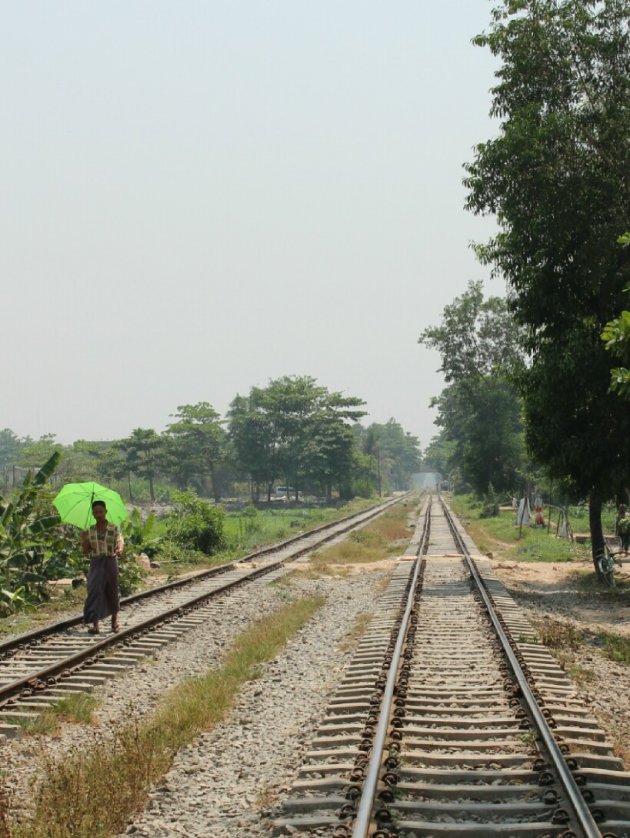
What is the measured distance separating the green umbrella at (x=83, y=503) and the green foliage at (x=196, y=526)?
14.8 metres

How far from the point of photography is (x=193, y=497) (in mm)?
29891

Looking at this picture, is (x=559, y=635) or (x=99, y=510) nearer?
(x=559, y=635)

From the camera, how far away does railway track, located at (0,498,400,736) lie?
8484 millimetres

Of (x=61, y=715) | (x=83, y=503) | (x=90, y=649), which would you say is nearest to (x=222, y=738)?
(x=61, y=715)

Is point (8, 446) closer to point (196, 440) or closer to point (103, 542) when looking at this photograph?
point (196, 440)

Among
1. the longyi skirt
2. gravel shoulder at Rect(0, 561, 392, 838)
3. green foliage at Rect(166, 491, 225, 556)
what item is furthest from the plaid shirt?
green foliage at Rect(166, 491, 225, 556)

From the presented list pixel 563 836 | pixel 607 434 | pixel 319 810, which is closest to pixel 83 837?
pixel 319 810

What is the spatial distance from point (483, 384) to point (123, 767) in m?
50.1

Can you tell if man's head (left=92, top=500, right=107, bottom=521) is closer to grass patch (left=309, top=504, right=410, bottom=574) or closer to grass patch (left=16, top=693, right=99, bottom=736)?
grass patch (left=16, top=693, right=99, bottom=736)

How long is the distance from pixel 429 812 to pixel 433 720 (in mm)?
1937

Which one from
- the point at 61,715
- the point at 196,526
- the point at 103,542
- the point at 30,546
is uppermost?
the point at 103,542

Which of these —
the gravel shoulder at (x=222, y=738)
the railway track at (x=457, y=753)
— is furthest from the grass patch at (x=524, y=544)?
the railway track at (x=457, y=753)

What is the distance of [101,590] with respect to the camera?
11.8 m

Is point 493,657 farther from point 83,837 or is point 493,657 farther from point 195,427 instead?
point 195,427
